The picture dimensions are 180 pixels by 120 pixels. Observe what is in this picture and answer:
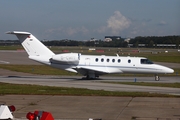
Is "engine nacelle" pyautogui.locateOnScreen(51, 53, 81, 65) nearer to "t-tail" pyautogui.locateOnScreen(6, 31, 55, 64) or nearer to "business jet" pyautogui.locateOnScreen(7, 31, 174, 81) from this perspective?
"business jet" pyautogui.locateOnScreen(7, 31, 174, 81)

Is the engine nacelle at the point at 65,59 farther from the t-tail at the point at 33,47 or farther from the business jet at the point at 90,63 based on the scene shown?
the t-tail at the point at 33,47

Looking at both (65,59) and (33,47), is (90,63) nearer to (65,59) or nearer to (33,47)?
(65,59)

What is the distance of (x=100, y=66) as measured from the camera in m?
38.2

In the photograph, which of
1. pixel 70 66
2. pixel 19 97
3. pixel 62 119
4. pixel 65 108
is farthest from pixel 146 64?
pixel 62 119

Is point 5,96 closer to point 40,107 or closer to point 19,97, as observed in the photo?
point 19,97

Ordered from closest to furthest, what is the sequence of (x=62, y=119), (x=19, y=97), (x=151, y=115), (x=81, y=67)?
(x=62, y=119) → (x=151, y=115) → (x=19, y=97) → (x=81, y=67)

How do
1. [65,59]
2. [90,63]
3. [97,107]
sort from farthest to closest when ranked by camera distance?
[90,63] < [65,59] < [97,107]

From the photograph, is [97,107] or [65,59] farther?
[65,59]

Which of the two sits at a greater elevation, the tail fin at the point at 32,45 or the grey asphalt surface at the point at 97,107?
the tail fin at the point at 32,45

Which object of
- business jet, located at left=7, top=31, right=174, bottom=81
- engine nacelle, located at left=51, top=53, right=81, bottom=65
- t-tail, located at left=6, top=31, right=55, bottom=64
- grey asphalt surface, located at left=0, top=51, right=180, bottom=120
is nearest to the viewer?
grey asphalt surface, located at left=0, top=51, right=180, bottom=120

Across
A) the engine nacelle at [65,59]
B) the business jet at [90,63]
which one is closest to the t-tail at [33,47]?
the business jet at [90,63]

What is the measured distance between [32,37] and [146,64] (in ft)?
37.1

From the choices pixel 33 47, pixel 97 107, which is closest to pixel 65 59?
pixel 33 47

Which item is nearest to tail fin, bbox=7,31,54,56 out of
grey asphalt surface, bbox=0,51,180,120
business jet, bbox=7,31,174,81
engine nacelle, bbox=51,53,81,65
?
business jet, bbox=7,31,174,81
